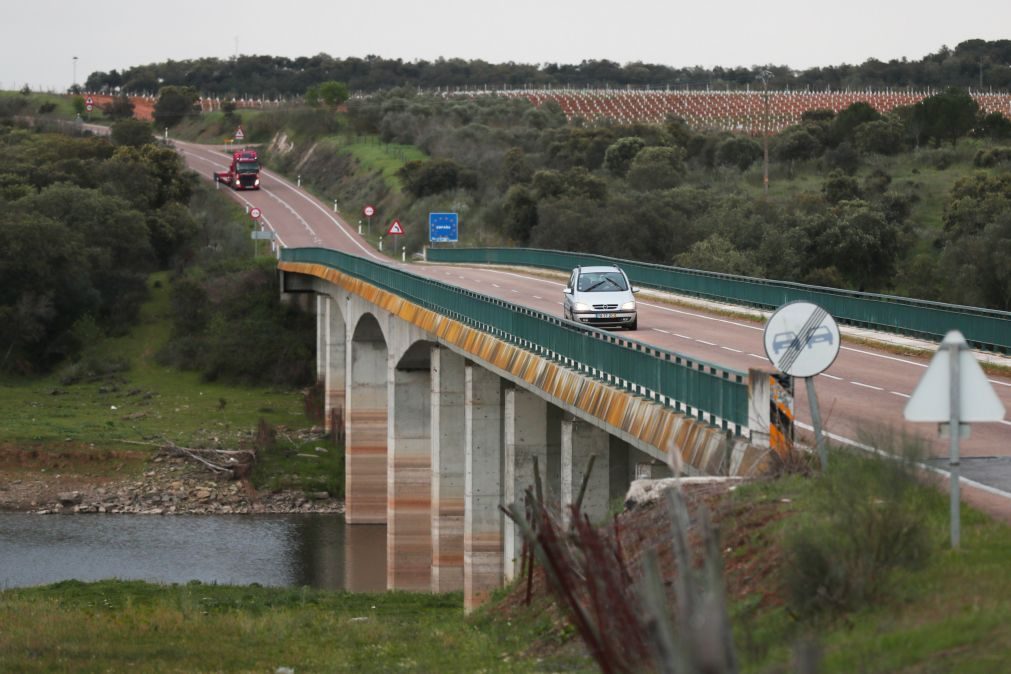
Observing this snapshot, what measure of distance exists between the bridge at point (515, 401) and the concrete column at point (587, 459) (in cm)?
3

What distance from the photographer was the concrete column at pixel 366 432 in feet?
189

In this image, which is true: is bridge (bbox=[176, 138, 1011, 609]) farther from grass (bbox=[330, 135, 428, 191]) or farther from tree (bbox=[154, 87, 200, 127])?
tree (bbox=[154, 87, 200, 127])

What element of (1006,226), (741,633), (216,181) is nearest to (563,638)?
(741,633)

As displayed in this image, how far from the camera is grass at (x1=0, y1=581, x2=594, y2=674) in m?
18.2

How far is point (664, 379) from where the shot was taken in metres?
20.1

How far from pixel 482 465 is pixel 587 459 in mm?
9772

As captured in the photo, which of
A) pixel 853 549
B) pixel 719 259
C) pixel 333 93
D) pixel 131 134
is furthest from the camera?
pixel 333 93

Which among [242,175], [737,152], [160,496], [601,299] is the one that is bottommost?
[160,496]

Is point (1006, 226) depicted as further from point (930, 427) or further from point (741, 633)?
point (741, 633)

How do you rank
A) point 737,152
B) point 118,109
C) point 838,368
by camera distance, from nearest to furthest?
point 838,368 → point 737,152 → point 118,109

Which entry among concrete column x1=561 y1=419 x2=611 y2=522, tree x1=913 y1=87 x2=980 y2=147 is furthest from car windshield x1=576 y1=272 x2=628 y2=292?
tree x1=913 y1=87 x2=980 y2=147

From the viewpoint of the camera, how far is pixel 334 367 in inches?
2697

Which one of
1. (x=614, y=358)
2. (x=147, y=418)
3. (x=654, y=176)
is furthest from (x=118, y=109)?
(x=614, y=358)

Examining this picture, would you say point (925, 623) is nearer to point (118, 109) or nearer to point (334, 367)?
point (334, 367)
